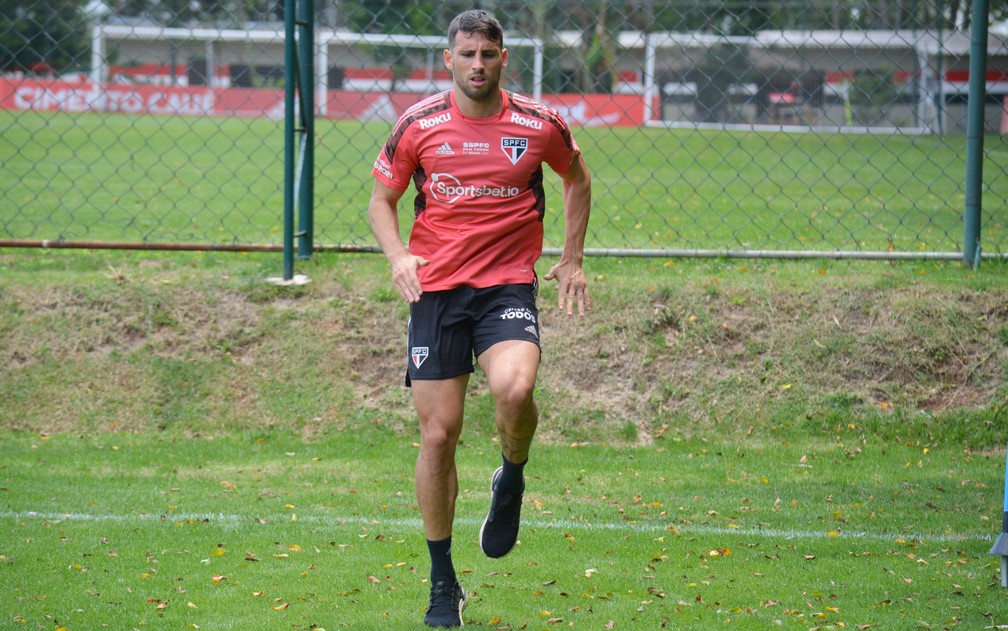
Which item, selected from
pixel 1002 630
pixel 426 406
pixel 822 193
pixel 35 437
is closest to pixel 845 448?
pixel 1002 630

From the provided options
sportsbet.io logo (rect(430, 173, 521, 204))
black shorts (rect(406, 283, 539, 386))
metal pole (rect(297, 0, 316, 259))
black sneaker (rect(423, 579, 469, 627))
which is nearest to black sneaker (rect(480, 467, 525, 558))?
black sneaker (rect(423, 579, 469, 627))

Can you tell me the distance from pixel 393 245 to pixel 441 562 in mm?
1237

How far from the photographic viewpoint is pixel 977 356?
22.6 feet

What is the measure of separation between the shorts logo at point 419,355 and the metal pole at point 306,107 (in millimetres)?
3605

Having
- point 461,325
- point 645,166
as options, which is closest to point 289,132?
point 461,325

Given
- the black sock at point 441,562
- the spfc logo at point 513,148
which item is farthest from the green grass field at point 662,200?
the black sock at point 441,562

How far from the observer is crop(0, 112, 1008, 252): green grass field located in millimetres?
9625

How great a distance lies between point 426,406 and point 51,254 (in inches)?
201

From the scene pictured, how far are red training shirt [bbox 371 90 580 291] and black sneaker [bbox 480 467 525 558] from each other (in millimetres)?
878

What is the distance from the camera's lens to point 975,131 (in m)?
7.55

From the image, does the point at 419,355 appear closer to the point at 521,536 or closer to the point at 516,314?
the point at 516,314

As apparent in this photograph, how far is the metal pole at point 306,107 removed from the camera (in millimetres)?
7742

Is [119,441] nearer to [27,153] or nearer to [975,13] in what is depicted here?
[975,13]

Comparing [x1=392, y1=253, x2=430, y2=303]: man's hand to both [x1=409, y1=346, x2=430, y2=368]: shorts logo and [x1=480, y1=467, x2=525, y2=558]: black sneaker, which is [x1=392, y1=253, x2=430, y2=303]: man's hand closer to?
[x1=409, y1=346, x2=430, y2=368]: shorts logo
